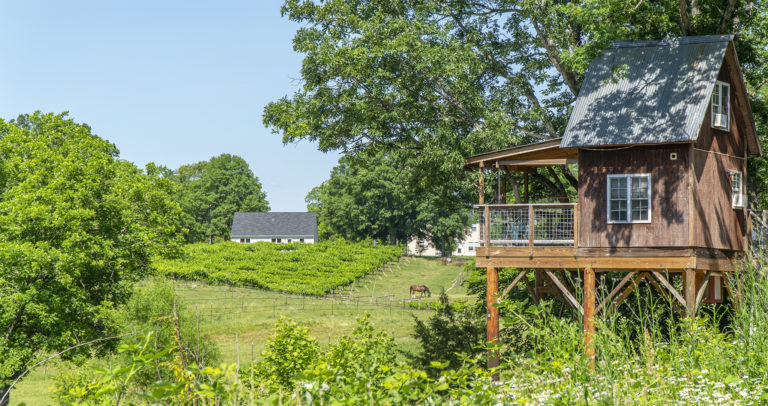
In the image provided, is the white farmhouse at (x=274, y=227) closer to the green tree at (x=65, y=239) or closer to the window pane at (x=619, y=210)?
the green tree at (x=65, y=239)

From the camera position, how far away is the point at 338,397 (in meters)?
4.24

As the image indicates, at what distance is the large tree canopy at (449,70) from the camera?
1920 cm

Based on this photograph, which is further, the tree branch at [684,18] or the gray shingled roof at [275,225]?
the gray shingled roof at [275,225]

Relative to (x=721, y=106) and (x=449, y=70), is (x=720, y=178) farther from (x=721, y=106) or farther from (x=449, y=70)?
(x=449, y=70)

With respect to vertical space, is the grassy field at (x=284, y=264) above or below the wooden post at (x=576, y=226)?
below

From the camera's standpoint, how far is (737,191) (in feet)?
59.2

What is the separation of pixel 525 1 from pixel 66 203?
15569 millimetres

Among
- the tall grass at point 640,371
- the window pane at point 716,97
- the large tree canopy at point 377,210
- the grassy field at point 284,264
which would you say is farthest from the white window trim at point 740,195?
the large tree canopy at point 377,210

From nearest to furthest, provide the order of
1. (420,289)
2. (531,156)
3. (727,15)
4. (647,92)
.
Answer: (647,92) → (531,156) → (727,15) → (420,289)

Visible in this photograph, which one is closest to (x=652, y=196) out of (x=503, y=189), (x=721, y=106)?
(x=721, y=106)

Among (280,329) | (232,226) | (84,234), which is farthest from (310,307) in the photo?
(232,226)

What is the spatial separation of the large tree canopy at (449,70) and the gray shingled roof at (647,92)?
751 mm

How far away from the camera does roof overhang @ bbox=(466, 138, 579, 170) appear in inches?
672

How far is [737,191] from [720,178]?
47.2 inches
